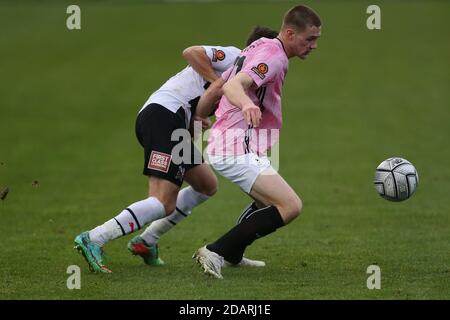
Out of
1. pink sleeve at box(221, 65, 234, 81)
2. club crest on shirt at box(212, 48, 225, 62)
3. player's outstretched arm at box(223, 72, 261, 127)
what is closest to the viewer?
player's outstretched arm at box(223, 72, 261, 127)

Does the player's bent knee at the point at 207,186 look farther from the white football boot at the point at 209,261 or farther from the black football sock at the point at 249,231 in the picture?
the white football boot at the point at 209,261

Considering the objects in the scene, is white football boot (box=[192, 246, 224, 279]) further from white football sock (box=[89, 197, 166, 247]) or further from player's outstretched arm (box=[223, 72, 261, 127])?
player's outstretched arm (box=[223, 72, 261, 127])

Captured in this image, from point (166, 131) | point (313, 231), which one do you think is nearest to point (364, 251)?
point (313, 231)

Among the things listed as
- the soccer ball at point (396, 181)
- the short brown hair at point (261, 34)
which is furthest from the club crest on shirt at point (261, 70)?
the soccer ball at point (396, 181)

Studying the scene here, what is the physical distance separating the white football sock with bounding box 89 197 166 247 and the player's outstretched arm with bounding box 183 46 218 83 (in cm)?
144

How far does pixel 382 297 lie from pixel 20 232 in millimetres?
5929

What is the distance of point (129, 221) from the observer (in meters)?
9.71

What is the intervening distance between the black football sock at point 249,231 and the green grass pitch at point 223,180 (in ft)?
1.01

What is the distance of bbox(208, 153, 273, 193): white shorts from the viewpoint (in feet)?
30.6

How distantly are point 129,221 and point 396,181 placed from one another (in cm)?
280

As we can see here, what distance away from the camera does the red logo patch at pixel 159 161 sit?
32.3 ft

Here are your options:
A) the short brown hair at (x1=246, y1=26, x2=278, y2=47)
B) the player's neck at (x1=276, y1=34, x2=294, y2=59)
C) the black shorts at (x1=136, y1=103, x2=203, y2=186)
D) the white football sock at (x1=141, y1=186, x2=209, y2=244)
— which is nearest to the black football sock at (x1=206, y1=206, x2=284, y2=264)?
the black shorts at (x1=136, y1=103, x2=203, y2=186)

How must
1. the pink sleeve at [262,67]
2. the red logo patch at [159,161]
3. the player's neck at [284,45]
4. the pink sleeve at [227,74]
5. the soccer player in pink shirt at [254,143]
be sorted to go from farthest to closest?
the red logo patch at [159,161], the pink sleeve at [227,74], the player's neck at [284,45], the soccer player in pink shirt at [254,143], the pink sleeve at [262,67]

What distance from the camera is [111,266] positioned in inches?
408
